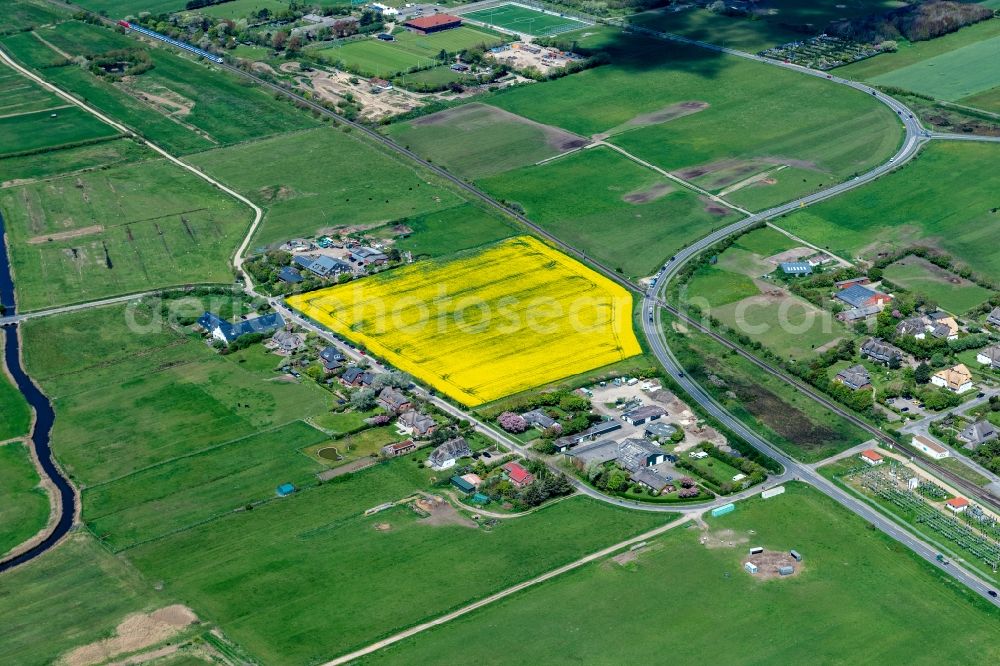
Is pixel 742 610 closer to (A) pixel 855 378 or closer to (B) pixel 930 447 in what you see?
(B) pixel 930 447

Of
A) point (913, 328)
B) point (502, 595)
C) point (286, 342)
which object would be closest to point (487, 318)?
point (286, 342)

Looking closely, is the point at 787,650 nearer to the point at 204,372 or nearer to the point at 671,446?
the point at 671,446

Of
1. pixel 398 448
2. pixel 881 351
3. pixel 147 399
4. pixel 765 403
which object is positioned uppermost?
pixel 881 351

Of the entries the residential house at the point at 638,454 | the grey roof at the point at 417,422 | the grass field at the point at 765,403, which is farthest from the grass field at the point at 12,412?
the grass field at the point at 765,403

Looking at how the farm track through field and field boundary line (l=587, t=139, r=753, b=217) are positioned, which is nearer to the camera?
the farm track through field

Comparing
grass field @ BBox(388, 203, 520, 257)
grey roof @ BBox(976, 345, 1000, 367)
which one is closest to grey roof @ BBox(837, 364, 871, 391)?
grey roof @ BBox(976, 345, 1000, 367)

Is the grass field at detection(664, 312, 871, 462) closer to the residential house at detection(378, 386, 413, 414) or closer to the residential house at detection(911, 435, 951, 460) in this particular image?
the residential house at detection(911, 435, 951, 460)

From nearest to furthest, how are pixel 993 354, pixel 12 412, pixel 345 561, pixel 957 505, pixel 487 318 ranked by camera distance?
pixel 345 561, pixel 957 505, pixel 12 412, pixel 993 354, pixel 487 318
